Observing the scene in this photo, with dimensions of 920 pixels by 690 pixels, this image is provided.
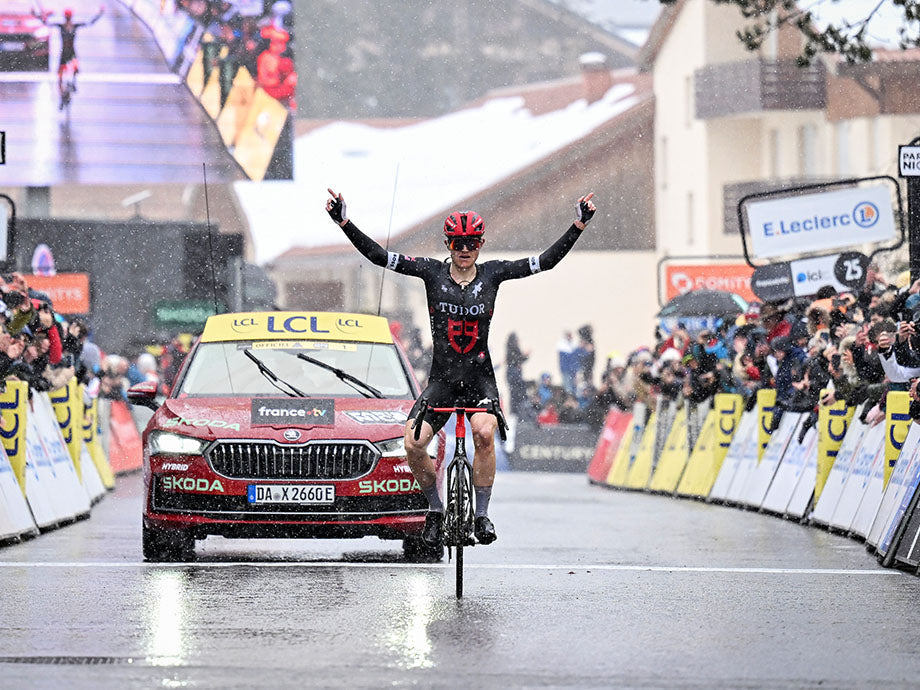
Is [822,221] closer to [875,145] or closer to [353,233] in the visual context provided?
[353,233]

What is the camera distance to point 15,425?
17.5 metres

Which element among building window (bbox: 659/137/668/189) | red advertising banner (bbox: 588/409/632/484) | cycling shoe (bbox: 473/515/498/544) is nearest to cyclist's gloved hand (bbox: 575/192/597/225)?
cycling shoe (bbox: 473/515/498/544)

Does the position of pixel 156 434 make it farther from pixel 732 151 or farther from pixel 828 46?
pixel 732 151

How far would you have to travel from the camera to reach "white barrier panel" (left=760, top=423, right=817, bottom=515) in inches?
810

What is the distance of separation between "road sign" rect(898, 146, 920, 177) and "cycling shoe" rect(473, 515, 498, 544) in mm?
6282

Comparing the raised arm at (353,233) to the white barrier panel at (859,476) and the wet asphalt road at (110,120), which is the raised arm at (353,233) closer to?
the white barrier panel at (859,476)

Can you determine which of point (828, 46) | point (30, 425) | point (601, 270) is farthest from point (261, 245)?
point (30, 425)

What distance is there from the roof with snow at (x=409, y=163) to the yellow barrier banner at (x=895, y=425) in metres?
46.8

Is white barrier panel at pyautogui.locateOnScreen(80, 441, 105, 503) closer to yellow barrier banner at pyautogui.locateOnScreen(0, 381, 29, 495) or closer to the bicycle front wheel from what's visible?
yellow barrier banner at pyautogui.locateOnScreen(0, 381, 29, 495)

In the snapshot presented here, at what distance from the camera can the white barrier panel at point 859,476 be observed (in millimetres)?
17219

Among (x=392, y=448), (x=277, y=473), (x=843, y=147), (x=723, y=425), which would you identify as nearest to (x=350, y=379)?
(x=392, y=448)

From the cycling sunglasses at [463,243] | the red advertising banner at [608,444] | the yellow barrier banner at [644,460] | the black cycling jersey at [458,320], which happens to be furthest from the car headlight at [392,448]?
the red advertising banner at [608,444]

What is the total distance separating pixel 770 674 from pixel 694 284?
27.8 metres

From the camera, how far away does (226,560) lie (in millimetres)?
14531
